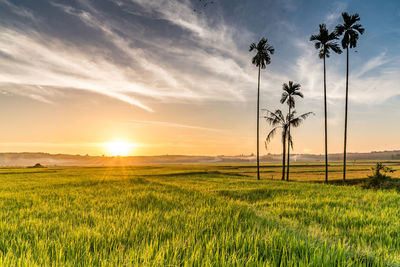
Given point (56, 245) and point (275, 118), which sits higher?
point (275, 118)

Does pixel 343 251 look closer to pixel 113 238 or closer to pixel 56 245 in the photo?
pixel 113 238

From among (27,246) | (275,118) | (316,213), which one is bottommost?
(316,213)

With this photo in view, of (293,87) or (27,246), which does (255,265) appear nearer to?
(27,246)

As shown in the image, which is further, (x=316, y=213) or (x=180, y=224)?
(x=316, y=213)

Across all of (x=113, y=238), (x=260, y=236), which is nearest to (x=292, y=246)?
(x=260, y=236)

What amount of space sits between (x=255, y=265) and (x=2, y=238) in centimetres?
528

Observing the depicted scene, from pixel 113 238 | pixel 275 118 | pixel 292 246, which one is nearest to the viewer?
pixel 292 246

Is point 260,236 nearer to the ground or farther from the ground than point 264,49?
nearer to the ground

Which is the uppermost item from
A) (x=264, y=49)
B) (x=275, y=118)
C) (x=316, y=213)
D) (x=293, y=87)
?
(x=264, y=49)

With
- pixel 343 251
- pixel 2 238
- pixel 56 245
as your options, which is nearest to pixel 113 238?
pixel 56 245

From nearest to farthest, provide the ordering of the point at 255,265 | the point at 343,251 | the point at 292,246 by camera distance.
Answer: the point at 255,265
the point at 343,251
the point at 292,246

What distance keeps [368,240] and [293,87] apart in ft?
108

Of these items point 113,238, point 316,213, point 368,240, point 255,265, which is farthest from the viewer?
point 316,213

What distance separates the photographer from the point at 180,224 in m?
5.48
